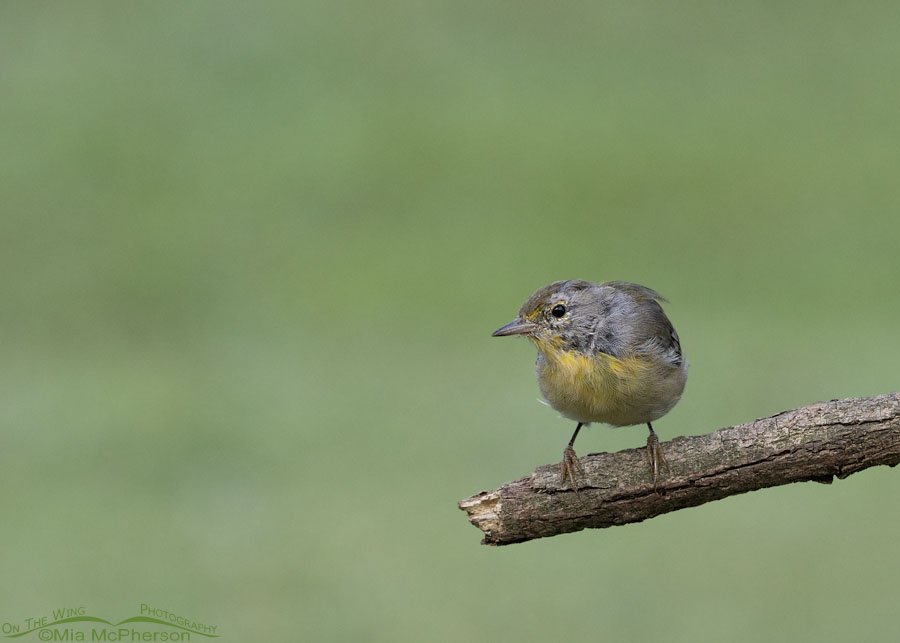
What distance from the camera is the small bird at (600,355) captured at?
423 centimetres

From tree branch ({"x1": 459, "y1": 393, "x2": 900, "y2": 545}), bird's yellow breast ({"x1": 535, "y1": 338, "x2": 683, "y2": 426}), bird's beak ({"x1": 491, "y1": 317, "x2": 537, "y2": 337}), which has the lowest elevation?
tree branch ({"x1": 459, "y1": 393, "x2": 900, "y2": 545})

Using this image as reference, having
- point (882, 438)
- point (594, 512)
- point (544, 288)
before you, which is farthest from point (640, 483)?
point (544, 288)

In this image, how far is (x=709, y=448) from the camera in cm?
356

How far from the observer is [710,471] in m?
3.54

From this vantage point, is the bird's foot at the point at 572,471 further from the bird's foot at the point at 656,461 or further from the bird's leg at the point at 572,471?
the bird's foot at the point at 656,461

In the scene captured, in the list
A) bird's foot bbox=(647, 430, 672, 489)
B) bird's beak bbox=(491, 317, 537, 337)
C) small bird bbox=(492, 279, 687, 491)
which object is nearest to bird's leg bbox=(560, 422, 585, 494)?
bird's foot bbox=(647, 430, 672, 489)

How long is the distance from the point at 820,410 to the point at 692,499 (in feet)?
1.87

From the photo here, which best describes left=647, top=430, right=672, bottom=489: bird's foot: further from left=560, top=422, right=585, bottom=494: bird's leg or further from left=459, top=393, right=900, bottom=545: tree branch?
left=560, top=422, right=585, bottom=494: bird's leg

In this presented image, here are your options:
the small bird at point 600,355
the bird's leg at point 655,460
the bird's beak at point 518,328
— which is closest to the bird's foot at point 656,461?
Answer: the bird's leg at point 655,460

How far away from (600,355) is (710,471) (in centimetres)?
93

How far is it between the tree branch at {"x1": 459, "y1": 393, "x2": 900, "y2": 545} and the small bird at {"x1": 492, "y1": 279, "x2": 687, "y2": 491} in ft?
1.94

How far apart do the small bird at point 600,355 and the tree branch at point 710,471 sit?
1.94 ft

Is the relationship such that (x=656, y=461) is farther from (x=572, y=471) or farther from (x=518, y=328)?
(x=518, y=328)

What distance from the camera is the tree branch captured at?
3.37 metres
